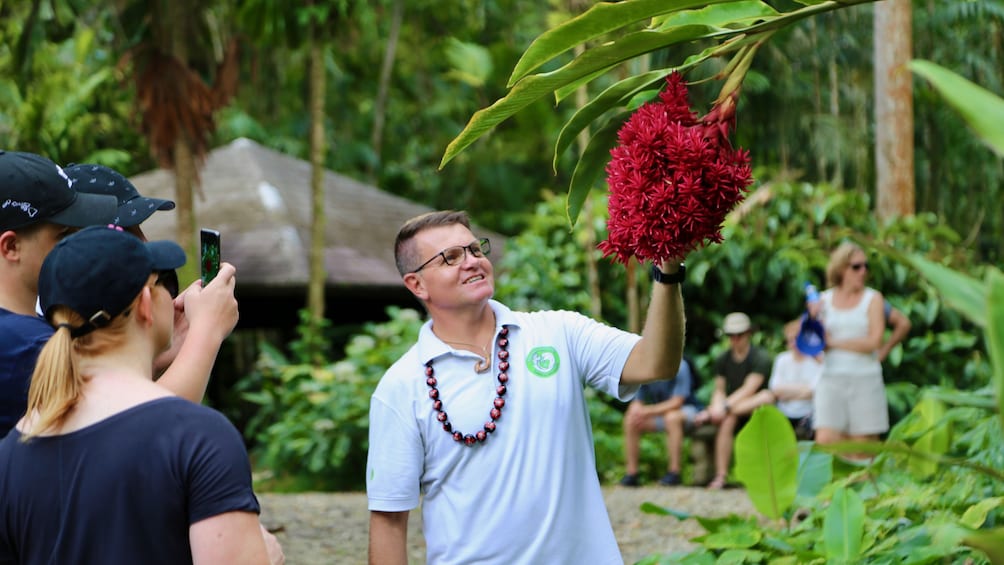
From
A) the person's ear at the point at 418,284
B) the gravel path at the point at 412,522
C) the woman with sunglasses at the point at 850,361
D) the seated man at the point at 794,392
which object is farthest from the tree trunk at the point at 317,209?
the person's ear at the point at 418,284

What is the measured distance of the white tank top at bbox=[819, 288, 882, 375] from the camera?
822 centimetres

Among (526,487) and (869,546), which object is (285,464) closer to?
(869,546)

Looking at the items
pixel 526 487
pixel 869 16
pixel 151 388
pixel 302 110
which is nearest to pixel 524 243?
pixel 869 16

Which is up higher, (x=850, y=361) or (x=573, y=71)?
(x=573, y=71)

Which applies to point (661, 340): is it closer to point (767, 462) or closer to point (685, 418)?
point (767, 462)

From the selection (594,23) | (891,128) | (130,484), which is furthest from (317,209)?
(130,484)

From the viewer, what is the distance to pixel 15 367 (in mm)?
2492

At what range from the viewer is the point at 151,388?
216 centimetres

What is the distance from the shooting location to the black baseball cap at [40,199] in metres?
2.68

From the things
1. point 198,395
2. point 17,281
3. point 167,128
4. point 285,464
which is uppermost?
point 167,128

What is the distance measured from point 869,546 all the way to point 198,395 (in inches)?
101

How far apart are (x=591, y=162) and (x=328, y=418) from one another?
8.27 m

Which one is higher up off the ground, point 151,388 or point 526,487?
point 151,388

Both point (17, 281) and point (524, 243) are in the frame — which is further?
point (524, 243)
